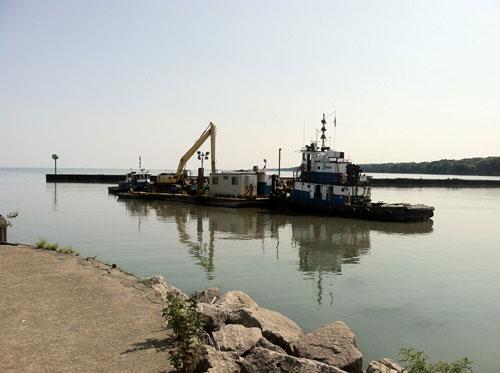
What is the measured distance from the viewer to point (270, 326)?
786 centimetres

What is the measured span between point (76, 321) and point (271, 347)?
3.81 m

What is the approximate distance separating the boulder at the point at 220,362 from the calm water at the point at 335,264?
15.4 ft

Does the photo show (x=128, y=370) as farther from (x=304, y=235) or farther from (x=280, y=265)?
(x=304, y=235)

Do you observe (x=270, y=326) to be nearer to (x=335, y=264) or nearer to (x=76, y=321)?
(x=76, y=321)

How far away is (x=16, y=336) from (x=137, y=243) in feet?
53.3

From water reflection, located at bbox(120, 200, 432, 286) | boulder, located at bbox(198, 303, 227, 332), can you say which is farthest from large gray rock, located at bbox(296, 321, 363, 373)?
water reflection, located at bbox(120, 200, 432, 286)

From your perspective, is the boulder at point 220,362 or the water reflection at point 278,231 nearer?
the boulder at point 220,362

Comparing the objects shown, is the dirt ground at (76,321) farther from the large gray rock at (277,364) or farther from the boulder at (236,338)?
the large gray rock at (277,364)

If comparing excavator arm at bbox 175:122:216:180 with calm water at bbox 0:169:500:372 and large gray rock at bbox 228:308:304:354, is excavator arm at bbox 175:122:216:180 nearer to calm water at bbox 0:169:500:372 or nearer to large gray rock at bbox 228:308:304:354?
calm water at bbox 0:169:500:372

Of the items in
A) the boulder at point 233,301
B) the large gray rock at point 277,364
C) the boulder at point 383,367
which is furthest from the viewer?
the boulder at point 233,301

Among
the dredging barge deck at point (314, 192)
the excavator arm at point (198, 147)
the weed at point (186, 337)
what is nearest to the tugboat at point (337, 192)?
the dredging barge deck at point (314, 192)

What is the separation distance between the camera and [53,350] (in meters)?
6.57

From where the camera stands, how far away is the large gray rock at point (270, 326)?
24.3 feet

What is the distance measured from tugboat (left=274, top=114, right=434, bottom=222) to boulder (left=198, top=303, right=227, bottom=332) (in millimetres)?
29473
